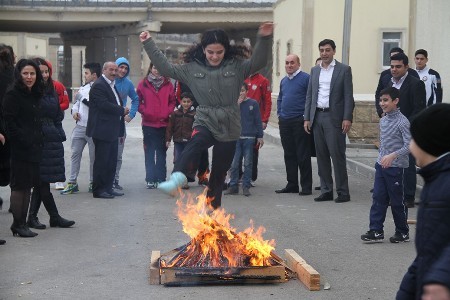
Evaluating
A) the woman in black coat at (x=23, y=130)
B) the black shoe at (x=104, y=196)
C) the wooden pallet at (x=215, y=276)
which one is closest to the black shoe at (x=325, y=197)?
the black shoe at (x=104, y=196)

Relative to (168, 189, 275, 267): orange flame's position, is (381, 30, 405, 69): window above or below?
above

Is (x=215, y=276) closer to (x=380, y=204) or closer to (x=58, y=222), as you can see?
(x=380, y=204)

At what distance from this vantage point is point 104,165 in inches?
526

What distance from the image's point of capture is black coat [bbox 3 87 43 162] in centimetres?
986

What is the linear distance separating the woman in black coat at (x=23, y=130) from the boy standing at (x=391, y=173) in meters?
3.68

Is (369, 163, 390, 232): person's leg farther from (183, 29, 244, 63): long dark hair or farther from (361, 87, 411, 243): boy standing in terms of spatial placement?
(183, 29, 244, 63): long dark hair

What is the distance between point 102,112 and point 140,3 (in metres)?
39.0

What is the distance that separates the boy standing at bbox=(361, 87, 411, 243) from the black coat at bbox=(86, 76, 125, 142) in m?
4.70

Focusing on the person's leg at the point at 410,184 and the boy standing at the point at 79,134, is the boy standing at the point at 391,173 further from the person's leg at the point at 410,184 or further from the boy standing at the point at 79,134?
the boy standing at the point at 79,134

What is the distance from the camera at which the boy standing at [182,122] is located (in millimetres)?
14367

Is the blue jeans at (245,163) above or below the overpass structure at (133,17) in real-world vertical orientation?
below

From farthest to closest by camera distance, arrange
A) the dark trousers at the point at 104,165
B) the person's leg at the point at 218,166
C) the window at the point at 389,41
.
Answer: the window at the point at 389,41 < the dark trousers at the point at 104,165 < the person's leg at the point at 218,166

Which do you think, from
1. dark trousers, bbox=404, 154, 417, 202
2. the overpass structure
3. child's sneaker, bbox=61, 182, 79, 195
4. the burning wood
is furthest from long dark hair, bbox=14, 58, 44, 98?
the overpass structure

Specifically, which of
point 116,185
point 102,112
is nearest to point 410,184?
point 102,112
